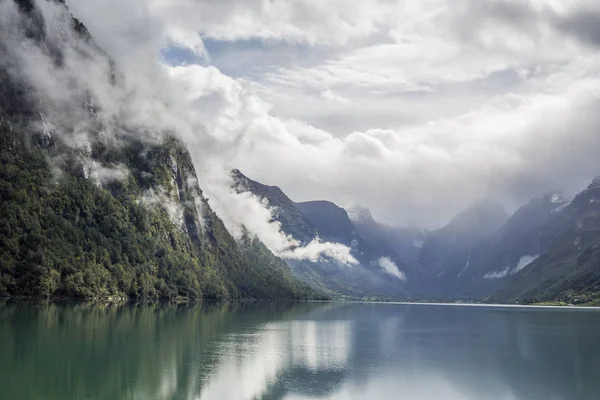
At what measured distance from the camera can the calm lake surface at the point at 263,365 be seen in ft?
167

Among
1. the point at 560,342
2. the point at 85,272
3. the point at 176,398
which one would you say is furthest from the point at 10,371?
the point at 85,272

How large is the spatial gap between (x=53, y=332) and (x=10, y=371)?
3252 cm

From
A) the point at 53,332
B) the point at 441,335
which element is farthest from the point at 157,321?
the point at 441,335

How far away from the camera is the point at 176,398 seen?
154ft

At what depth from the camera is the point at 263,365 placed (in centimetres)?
6675

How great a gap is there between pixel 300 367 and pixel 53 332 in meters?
36.8

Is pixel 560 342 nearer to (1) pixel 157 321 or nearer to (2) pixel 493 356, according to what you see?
(2) pixel 493 356

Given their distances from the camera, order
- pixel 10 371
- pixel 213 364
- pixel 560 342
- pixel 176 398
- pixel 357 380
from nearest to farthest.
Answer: pixel 176 398 < pixel 10 371 < pixel 357 380 < pixel 213 364 < pixel 560 342

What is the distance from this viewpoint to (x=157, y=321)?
121m

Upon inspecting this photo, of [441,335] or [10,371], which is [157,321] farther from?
[10,371]

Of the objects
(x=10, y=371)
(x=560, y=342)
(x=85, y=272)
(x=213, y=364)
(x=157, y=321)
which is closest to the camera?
(x=10, y=371)

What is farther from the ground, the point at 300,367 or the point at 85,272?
the point at 85,272

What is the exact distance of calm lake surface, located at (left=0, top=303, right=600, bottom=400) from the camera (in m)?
50.8

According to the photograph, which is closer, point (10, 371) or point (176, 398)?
point (176, 398)
